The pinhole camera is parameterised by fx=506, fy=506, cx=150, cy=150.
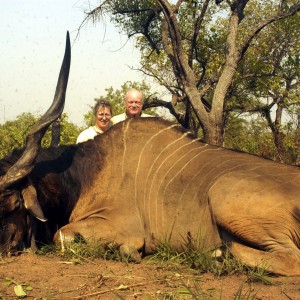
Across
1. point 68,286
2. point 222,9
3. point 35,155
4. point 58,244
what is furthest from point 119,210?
point 222,9

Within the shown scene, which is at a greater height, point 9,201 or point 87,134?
point 87,134

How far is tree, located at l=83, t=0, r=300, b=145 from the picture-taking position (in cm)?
861

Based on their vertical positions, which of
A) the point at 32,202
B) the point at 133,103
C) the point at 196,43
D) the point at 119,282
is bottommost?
the point at 119,282

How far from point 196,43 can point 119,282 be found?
31.5ft

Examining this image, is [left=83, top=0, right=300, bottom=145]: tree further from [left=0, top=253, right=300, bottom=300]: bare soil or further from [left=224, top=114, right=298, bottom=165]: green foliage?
[left=0, top=253, right=300, bottom=300]: bare soil

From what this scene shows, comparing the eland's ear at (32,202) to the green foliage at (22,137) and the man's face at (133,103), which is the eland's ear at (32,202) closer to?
the man's face at (133,103)

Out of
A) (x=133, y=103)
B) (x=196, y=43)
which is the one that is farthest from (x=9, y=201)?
(x=196, y=43)

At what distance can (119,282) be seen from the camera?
2.45m

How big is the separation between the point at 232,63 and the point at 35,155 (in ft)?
19.4

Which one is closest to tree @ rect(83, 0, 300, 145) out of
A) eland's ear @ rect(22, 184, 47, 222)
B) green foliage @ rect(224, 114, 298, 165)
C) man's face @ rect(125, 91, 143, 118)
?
green foliage @ rect(224, 114, 298, 165)

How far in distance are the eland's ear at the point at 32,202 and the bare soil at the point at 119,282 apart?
0.31 m

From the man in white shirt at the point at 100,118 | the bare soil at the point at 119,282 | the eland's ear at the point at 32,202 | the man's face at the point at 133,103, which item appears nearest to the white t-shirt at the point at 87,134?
the man in white shirt at the point at 100,118

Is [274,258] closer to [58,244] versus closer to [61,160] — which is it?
[58,244]

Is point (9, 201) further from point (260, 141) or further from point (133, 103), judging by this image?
point (260, 141)
